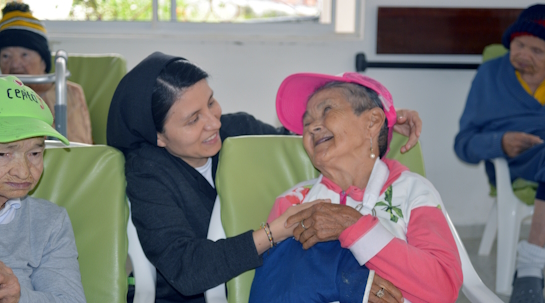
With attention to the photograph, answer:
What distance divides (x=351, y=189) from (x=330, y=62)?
6.80 feet

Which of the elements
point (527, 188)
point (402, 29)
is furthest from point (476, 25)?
point (527, 188)

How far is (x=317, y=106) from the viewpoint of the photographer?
156cm

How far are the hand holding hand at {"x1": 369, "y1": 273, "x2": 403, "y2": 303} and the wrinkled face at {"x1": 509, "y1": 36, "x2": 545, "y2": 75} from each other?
1.98m

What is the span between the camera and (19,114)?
1191 millimetres

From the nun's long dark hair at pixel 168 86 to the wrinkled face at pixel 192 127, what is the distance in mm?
14

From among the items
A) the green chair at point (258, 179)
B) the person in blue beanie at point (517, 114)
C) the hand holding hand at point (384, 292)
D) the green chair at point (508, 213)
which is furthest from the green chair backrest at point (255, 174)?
the green chair at point (508, 213)

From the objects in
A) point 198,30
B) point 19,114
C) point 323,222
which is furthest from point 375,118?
point 198,30

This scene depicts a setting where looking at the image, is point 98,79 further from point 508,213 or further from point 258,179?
point 508,213

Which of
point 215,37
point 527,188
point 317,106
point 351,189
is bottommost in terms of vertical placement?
point 527,188

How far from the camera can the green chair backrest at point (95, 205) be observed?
1415mm

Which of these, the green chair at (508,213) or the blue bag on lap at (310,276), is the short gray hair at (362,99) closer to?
the blue bag on lap at (310,276)

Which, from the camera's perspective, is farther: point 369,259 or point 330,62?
point 330,62

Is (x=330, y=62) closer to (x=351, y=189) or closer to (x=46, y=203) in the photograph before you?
(x=351, y=189)

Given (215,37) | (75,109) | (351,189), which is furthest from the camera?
(215,37)
